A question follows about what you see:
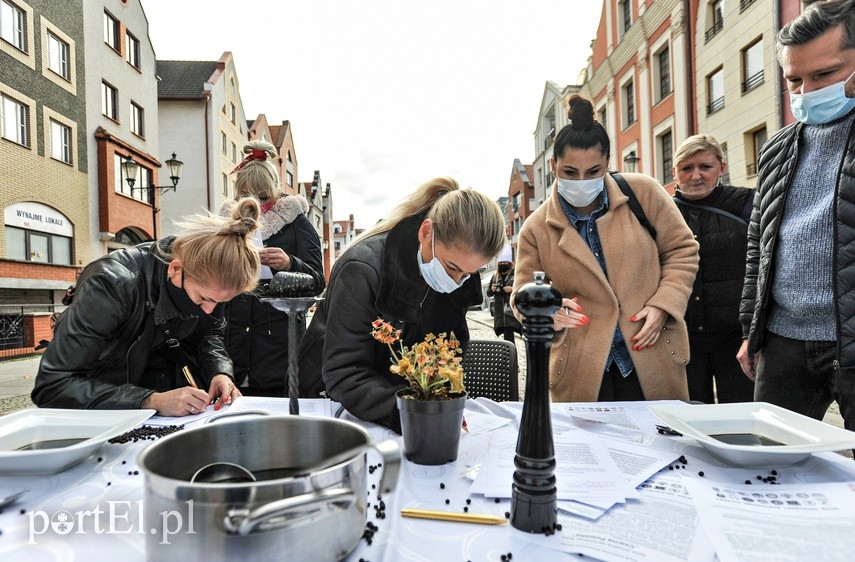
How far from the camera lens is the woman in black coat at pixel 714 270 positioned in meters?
2.54

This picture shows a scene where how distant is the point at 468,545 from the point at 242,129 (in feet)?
94.7

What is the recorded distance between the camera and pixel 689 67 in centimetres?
1223

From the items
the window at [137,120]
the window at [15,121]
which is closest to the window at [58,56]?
the window at [15,121]

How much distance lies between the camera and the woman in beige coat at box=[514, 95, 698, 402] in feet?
6.37

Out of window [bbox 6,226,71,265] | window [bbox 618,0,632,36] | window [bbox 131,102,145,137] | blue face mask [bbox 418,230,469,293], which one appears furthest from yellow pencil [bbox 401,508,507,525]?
window [bbox 131,102,145,137]

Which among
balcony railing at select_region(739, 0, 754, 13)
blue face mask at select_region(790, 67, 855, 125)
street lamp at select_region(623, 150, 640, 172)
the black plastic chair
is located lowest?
the black plastic chair

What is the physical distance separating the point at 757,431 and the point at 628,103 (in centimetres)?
1673

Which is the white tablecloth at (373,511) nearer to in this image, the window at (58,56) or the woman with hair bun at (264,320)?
the woman with hair bun at (264,320)

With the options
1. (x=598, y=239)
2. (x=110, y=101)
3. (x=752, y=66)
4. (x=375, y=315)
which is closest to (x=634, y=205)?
(x=598, y=239)

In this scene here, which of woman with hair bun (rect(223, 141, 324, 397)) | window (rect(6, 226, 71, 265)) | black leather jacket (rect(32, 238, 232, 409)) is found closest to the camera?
black leather jacket (rect(32, 238, 232, 409))

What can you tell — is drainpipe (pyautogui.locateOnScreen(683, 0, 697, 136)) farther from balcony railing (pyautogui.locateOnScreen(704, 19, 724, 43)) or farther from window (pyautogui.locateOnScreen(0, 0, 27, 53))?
window (pyautogui.locateOnScreen(0, 0, 27, 53))

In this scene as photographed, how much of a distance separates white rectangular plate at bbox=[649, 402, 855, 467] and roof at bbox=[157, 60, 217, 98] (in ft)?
Answer: 75.8

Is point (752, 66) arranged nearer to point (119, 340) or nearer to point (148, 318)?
point (148, 318)

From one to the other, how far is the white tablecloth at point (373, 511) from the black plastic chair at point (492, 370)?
3.25ft
